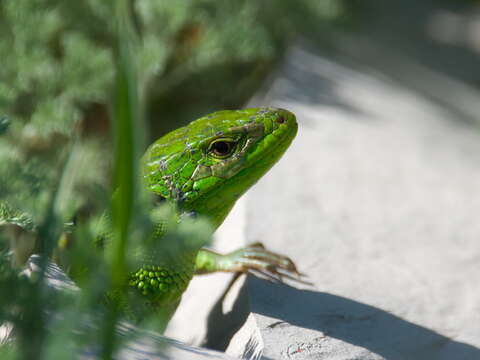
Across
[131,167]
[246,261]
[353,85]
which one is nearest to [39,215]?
[131,167]

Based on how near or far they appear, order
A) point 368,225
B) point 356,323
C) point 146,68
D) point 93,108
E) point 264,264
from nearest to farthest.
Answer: point 356,323 < point 264,264 < point 368,225 < point 146,68 < point 93,108

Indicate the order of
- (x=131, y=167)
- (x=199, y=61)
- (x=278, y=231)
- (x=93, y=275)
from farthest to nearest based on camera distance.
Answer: (x=199, y=61)
(x=278, y=231)
(x=93, y=275)
(x=131, y=167)

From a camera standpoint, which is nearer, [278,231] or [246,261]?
[246,261]

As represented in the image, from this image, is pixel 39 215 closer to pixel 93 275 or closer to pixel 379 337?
pixel 93 275

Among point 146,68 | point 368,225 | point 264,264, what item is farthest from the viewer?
point 146,68

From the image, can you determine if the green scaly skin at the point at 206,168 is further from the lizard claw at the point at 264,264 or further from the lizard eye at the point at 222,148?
the lizard claw at the point at 264,264

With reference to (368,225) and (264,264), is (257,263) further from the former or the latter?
(368,225)

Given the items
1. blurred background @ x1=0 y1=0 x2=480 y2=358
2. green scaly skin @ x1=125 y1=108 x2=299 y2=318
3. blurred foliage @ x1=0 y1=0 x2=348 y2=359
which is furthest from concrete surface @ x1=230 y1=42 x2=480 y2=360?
blurred foliage @ x1=0 y1=0 x2=348 y2=359

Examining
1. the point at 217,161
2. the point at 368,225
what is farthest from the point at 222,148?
the point at 368,225
